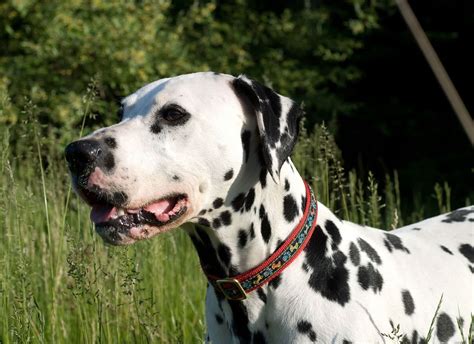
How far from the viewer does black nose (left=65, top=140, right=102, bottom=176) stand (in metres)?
2.73

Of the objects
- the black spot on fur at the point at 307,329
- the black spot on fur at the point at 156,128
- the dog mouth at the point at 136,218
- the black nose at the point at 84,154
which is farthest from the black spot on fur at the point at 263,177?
the black nose at the point at 84,154

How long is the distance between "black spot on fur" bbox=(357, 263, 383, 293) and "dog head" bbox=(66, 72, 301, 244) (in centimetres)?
53

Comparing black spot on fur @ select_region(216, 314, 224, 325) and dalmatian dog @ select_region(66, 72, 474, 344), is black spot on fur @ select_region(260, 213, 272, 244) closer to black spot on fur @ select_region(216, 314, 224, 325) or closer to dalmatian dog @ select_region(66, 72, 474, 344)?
dalmatian dog @ select_region(66, 72, 474, 344)

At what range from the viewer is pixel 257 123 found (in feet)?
10.1

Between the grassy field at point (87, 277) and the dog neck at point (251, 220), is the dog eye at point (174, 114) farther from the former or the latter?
the grassy field at point (87, 277)

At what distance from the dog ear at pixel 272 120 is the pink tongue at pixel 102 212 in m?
0.60

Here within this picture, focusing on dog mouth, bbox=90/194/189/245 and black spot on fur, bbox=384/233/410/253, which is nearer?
dog mouth, bbox=90/194/189/245

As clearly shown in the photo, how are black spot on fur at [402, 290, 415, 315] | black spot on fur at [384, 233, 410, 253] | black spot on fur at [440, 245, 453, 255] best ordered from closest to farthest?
black spot on fur at [402, 290, 415, 315], black spot on fur at [384, 233, 410, 253], black spot on fur at [440, 245, 453, 255]

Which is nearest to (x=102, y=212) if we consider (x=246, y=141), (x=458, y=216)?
(x=246, y=141)

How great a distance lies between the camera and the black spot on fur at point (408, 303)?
3.18 m

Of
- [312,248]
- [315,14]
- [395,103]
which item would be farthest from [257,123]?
[395,103]

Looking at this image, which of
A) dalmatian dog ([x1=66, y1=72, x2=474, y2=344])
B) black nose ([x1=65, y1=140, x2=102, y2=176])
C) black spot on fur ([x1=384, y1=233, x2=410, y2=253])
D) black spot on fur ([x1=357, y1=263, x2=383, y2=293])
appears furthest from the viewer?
black spot on fur ([x1=384, y1=233, x2=410, y2=253])

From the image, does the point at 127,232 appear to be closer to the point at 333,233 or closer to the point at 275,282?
the point at 275,282

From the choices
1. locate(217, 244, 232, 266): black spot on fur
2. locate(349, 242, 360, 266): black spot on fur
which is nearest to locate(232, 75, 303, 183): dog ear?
locate(217, 244, 232, 266): black spot on fur
